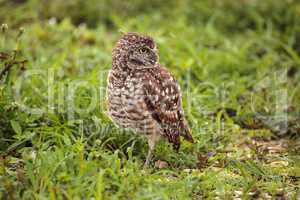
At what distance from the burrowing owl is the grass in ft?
0.72

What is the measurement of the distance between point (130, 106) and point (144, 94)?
0.14m

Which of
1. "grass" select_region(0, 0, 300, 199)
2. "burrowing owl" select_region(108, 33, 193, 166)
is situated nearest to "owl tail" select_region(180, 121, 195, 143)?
"burrowing owl" select_region(108, 33, 193, 166)

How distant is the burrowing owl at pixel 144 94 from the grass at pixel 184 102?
0.72 feet

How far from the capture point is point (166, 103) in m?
5.19

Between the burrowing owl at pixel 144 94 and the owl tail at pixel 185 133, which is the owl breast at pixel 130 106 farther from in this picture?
the owl tail at pixel 185 133

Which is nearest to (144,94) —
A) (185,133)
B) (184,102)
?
(185,133)

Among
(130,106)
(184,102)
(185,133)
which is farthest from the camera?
(184,102)

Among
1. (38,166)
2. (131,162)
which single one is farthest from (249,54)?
(38,166)

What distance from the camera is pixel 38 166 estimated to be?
4445 millimetres

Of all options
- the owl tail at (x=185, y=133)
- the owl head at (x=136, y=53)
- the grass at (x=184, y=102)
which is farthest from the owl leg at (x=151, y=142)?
the owl head at (x=136, y=53)

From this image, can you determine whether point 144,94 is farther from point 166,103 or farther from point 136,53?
point 136,53

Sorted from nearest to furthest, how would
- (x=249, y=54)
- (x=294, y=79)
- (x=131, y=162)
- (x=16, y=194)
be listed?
(x=16, y=194)
(x=131, y=162)
(x=294, y=79)
(x=249, y=54)

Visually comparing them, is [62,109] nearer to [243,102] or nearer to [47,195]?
[47,195]

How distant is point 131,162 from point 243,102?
2.23 metres
